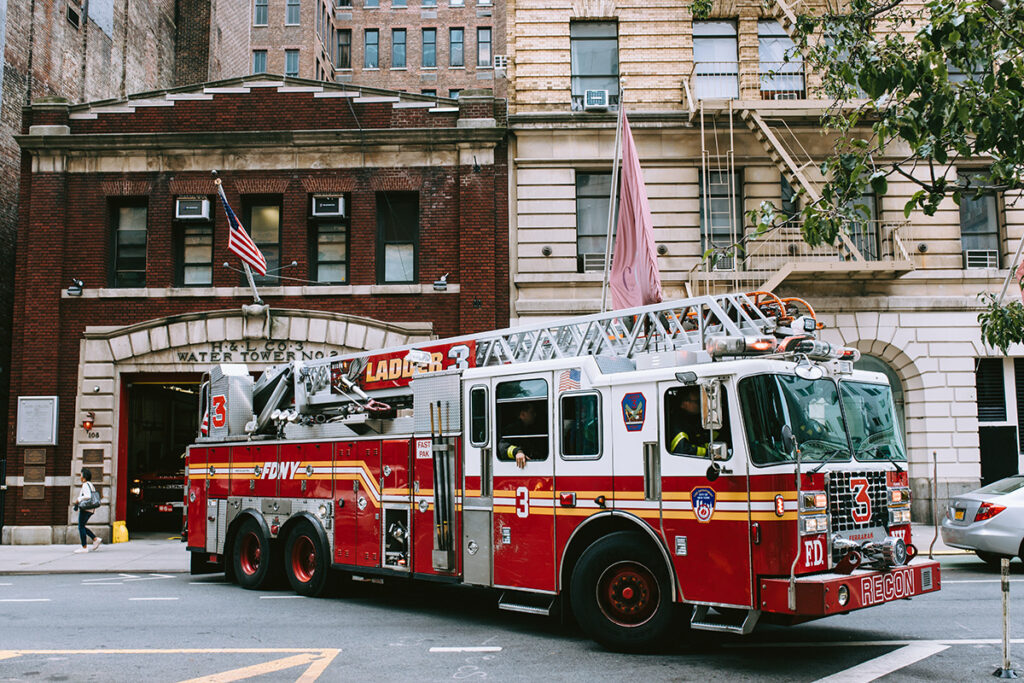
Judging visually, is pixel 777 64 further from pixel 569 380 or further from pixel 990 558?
pixel 569 380

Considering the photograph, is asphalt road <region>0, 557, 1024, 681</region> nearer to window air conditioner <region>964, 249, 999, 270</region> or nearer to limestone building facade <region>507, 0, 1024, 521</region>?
limestone building facade <region>507, 0, 1024, 521</region>

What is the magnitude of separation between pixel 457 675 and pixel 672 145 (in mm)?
15238

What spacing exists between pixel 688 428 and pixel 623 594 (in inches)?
65.7

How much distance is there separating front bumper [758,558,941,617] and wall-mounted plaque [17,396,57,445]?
56.6 feet

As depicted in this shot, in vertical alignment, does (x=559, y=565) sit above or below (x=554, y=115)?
below

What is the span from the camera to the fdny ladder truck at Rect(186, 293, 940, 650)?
743cm

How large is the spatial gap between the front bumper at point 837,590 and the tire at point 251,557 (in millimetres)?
7793

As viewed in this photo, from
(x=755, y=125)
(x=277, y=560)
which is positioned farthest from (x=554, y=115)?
(x=277, y=560)

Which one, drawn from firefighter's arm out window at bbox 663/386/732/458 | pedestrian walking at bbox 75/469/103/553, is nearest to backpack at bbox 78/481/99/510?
pedestrian walking at bbox 75/469/103/553

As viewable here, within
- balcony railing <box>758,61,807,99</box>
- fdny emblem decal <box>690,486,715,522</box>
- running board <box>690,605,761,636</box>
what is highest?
balcony railing <box>758,61,807,99</box>

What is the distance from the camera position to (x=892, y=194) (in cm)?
2003

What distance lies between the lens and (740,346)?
786cm

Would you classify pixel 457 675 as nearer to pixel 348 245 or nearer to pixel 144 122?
pixel 348 245

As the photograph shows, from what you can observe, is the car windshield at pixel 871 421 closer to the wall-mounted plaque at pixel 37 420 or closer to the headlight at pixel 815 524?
the headlight at pixel 815 524
